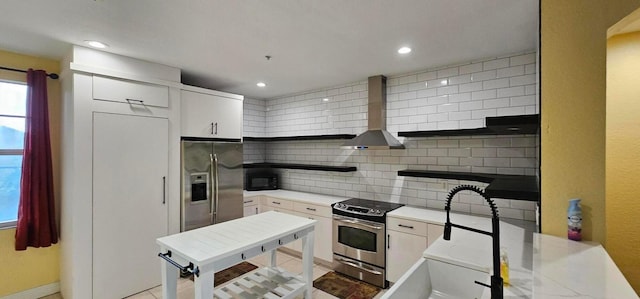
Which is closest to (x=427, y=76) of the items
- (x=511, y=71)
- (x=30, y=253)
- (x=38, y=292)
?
(x=511, y=71)

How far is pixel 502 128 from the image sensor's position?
6.90 feet

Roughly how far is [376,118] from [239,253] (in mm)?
2312

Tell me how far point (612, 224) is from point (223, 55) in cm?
335

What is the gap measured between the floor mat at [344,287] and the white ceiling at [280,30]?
8.38 ft

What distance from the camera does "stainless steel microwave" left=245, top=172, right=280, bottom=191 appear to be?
14.6 ft

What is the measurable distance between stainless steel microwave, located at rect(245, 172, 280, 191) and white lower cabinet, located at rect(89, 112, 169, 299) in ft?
5.23

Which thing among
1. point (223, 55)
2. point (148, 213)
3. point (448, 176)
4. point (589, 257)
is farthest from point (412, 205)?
point (148, 213)

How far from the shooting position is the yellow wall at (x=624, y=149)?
1.64m

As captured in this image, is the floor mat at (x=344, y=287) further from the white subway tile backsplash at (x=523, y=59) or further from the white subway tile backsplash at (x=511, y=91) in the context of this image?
the white subway tile backsplash at (x=523, y=59)

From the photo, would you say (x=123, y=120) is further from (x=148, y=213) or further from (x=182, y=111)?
(x=148, y=213)

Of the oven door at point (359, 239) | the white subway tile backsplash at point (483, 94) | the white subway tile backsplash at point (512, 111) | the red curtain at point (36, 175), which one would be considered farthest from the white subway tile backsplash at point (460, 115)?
the red curtain at point (36, 175)

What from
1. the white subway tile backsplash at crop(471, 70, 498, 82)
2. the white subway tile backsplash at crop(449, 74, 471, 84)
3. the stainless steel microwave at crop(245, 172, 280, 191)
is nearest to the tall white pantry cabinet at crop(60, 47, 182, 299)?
the stainless steel microwave at crop(245, 172, 280, 191)

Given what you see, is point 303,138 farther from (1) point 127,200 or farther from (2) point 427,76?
(1) point 127,200

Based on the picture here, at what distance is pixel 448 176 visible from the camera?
9.01ft
